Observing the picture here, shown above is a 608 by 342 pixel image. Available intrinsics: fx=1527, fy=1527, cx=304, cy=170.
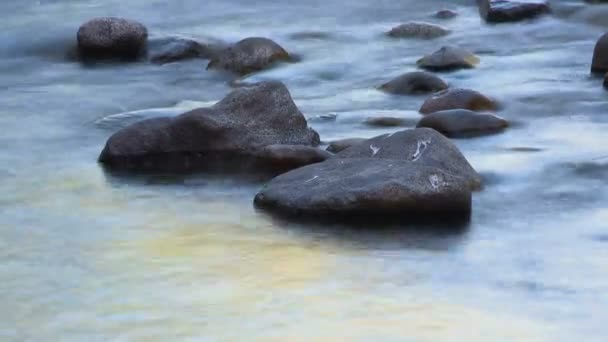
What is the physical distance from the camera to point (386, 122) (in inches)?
376

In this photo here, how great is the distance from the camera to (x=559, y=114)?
9828 mm

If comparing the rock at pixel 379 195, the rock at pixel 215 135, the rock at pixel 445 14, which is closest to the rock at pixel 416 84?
the rock at pixel 215 135

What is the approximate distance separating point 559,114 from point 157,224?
362cm

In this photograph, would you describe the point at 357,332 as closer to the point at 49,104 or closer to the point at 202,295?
the point at 202,295

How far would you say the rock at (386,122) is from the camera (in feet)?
31.3

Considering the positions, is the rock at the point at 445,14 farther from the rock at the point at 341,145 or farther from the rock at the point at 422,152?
the rock at the point at 422,152

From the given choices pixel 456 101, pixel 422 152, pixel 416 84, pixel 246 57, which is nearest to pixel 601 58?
pixel 416 84

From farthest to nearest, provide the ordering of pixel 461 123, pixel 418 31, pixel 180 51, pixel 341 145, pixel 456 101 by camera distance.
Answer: pixel 418 31, pixel 180 51, pixel 456 101, pixel 461 123, pixel 341 145

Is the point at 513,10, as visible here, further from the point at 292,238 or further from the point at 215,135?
the point at 292,238

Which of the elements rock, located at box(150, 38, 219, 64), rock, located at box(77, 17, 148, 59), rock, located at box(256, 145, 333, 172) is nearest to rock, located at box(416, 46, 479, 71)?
rock, located at box(150, 38, 219, 64)

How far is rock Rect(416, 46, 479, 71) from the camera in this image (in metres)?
11.7

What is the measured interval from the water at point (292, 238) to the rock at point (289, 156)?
1.24ft

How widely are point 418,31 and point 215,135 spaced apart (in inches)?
209

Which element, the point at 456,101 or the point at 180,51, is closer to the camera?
the point at 456,101
